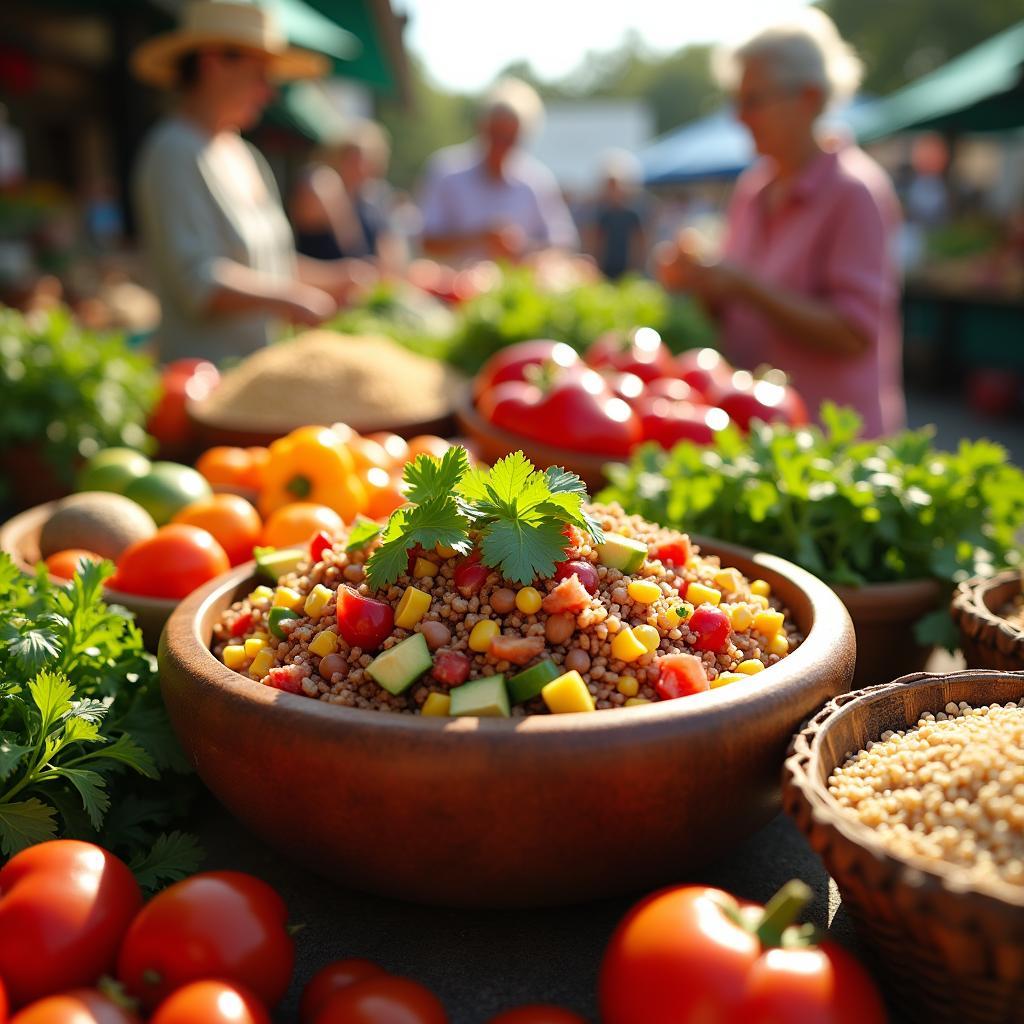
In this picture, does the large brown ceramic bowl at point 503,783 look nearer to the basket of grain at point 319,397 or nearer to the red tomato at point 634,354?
the basket of grain at point 319,397

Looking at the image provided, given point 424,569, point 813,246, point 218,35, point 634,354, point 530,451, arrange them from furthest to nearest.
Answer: point 218,35, point 813,246, point 634,354, point 530,451, point 424,569

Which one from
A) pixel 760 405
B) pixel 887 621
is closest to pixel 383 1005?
pixel 887 621

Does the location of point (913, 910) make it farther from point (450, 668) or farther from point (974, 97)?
point (974, 97)

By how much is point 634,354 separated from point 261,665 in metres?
2.08

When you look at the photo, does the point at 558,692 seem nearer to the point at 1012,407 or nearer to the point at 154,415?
the point at 154,415

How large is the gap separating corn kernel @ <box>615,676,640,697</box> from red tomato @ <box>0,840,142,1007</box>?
2.22 feet

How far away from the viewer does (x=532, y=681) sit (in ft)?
4.45

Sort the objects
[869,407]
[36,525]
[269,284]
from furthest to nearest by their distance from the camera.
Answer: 1. [269,284]
2. [869,407]
3. [36,525]

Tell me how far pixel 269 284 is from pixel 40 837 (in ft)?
10.8

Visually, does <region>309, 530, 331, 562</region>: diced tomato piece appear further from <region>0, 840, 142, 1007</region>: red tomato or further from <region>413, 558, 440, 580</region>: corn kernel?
<region>0, 840, 142, 1007</region>: red tomato

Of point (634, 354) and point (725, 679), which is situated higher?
point (634, 354)

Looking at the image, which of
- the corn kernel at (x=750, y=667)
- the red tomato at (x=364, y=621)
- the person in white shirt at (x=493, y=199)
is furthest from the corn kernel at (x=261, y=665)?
the person in white shirt at (x=493, y=199)

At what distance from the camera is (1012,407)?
9375mm

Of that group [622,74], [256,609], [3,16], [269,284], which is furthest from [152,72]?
[622,74]
